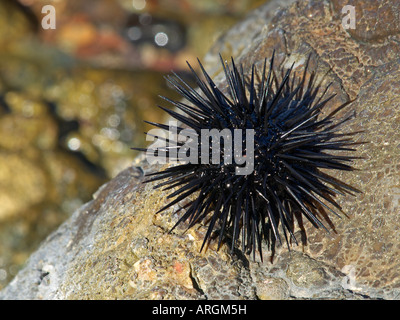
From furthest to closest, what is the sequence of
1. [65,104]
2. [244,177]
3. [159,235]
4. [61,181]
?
[65,104], [61,181], [159,235], [244,177]

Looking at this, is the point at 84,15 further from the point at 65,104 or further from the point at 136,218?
the point at 136,218

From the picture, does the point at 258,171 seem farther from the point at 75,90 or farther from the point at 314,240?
the point at 75,90

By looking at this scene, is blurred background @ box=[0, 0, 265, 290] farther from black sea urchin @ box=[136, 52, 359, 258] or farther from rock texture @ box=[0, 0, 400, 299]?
black sea urchin @ box=[136, 52, 359, 258]

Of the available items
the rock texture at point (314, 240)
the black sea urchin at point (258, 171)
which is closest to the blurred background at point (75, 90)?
the rock texture at point (314, 240)

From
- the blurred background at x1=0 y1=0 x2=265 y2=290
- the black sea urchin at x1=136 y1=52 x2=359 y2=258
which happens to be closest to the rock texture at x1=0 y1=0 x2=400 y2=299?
the black sea urchin at x1=136 y1=52 x2=359 y2=258

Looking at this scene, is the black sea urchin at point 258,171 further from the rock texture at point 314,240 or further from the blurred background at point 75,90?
the blurred background at point 75,90
